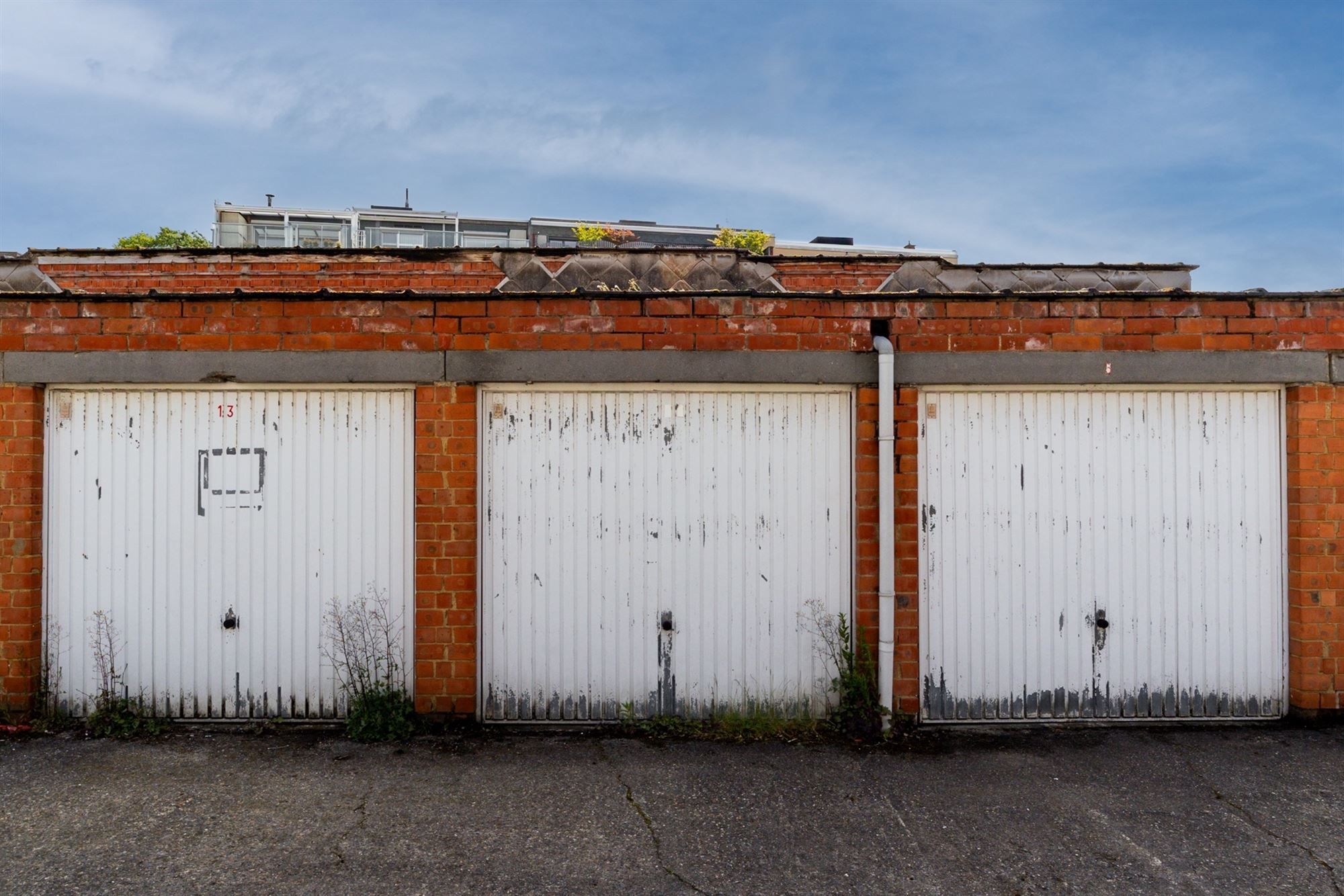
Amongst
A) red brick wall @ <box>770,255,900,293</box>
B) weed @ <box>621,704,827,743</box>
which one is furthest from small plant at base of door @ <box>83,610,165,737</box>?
red brick wall @ <box>770,255,900,293</box>

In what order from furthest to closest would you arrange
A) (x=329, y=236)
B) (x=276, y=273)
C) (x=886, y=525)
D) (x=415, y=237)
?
(x=415, y=237) → (x=329, y=236) → (x=276, y=273) → (x=886, y=525)

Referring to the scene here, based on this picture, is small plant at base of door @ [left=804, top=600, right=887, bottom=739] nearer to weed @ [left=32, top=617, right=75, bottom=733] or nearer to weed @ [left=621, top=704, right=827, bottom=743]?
weed @ [left=621, top=704, right=827, bottom=743]

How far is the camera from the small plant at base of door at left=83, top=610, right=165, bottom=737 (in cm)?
508

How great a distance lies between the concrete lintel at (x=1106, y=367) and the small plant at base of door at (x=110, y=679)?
5468 mm

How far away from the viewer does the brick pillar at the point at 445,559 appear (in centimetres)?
509

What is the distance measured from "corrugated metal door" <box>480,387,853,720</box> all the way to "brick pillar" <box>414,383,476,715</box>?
0.14 metres

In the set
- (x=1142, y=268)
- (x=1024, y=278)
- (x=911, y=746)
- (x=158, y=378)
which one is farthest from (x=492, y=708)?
(x=1142, y=268)

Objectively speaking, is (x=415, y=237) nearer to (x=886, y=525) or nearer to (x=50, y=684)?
(x=50, y=684)

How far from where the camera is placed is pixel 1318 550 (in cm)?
512

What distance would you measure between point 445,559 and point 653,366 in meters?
1.87

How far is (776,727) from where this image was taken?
5.05 metres

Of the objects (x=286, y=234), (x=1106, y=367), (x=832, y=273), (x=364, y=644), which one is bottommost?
(x=364, y=644)

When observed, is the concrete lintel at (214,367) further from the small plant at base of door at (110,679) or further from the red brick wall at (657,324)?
the small plant at base of door at (110,679)

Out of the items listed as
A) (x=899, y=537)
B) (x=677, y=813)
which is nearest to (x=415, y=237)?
(x=899, y=537)
